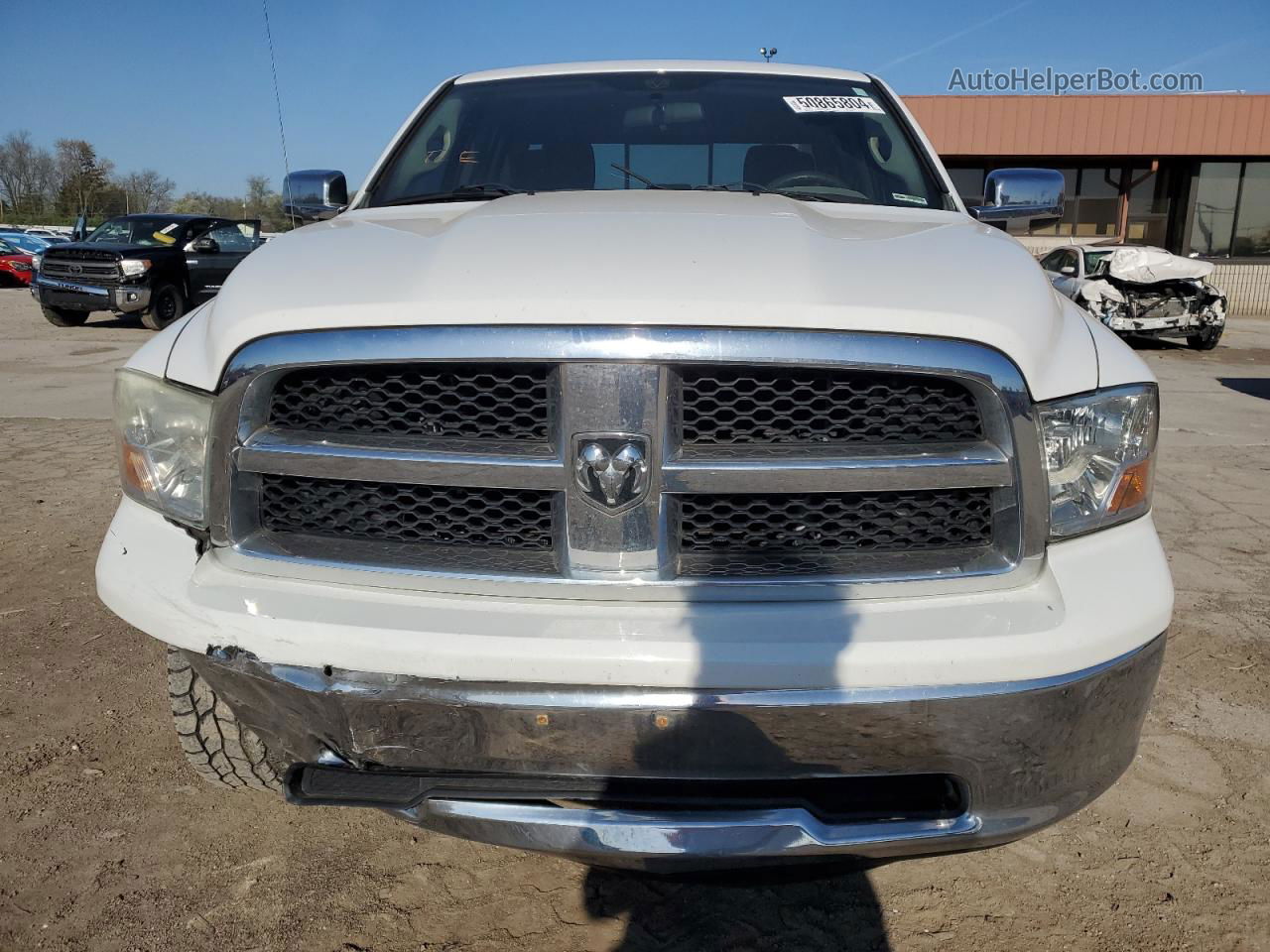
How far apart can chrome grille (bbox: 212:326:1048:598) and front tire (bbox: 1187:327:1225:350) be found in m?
14.8

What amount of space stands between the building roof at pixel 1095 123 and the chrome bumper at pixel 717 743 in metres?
23.6

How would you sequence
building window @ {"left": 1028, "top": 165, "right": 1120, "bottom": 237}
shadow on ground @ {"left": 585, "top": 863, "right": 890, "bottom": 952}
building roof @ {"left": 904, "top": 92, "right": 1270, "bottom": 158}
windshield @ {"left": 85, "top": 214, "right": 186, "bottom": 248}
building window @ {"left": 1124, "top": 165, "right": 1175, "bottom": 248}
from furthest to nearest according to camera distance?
building window @ {"left": 1124, "top": 165, "right": 1175, "bottom": 248}
building window @ {"left": 1028, "top": 165, "right": 1120, "bottom": 237}
building roof @ {"left": 904, "top": 92, "right": 1270, "bottom": 158}
windshield @ {"left": 85, "top": 214, "right": 186, "bottom": 248}
shadow on ground @ {"left": 585, "top": 863, "right": 890, "bottom": 952}

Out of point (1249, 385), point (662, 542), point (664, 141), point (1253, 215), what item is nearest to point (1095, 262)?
point (1249, 385)

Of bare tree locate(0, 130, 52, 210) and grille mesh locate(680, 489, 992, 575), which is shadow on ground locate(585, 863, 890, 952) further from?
bare tree locate(0, 130, 52, 210)

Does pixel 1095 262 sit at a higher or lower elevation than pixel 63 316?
higher

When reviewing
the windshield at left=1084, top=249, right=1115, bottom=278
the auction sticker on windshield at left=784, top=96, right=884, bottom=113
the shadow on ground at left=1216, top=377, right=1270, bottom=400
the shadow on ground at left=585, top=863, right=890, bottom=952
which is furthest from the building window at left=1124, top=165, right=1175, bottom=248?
the shadow on ground at left=585, top=863, right=890, bottom=952

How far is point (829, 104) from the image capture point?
3084mm

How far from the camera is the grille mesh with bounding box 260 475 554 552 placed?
167cm

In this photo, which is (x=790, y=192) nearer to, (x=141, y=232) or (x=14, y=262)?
(x=141, y=232)

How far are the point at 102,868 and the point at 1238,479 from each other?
235 inches

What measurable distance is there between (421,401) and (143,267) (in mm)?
14487

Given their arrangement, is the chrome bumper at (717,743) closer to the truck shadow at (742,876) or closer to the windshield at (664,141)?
the truck shadow at (742,876)

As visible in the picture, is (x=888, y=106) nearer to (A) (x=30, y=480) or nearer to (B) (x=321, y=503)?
(B) (x=321, y=503)

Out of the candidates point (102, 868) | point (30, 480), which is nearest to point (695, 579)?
point (102, 868)
